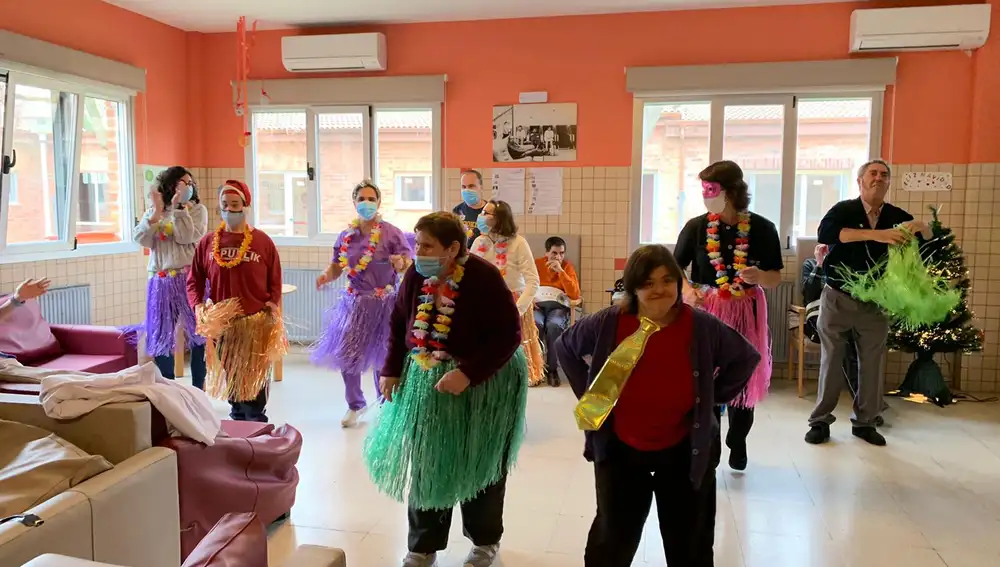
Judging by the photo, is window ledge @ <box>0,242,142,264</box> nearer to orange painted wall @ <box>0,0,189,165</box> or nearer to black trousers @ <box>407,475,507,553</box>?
orange painted wall @ <box>0,0,189,165</box>

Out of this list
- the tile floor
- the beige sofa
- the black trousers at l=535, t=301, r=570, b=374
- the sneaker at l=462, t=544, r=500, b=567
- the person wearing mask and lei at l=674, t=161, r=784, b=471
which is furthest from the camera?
the black trousers at l=535, t=301, r=570, b=374

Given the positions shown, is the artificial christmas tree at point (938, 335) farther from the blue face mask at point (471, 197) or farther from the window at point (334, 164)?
the window at point (334, 164)

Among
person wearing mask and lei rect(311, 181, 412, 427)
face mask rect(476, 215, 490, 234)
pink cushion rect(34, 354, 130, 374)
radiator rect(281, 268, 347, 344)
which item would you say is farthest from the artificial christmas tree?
pink cushion rect(34, 354, 130, 374)

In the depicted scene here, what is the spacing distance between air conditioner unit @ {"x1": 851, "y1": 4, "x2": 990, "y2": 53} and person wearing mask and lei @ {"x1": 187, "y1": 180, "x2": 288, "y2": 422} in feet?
14.6

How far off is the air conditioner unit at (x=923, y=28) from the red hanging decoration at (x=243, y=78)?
501cm

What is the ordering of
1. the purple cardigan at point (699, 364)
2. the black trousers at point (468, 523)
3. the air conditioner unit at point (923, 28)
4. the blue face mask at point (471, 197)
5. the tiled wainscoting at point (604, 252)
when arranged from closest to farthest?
the purple cardigan at point (699, 364), the black trousers at point (468, 523), the blue face mask at point (471, 197), the air conditioner unit at point (923, 28), the tiled wainscoting at point (604, 252)

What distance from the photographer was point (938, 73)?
538 cm

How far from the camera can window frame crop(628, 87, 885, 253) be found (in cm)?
552

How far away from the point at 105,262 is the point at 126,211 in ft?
1.69

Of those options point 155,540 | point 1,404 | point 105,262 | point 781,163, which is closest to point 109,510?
point 155,540

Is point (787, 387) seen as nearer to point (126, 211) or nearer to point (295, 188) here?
point (295, 188)

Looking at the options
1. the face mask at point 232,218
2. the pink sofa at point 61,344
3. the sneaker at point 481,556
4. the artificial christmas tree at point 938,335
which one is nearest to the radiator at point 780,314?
the artificial christmas tree at point 938,335

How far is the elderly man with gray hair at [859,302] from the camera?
388 cm

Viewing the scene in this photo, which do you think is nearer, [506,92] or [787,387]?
[787,387]
